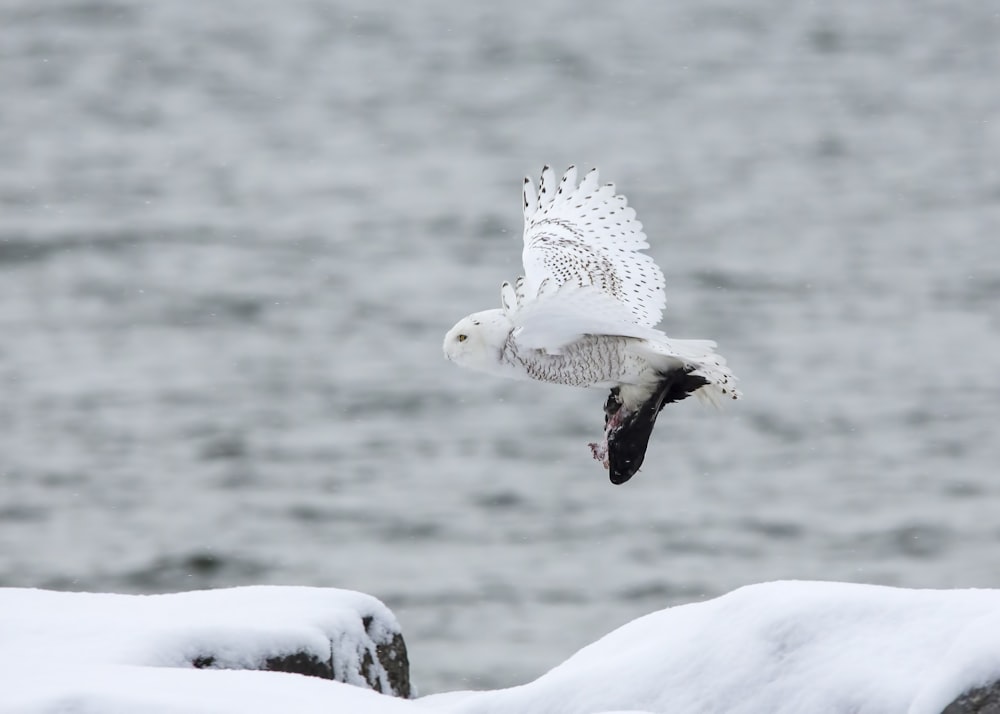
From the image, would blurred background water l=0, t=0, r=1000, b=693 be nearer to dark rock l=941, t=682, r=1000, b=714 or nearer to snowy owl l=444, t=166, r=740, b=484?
snowy owl l=444, t=166, r=740, b=484

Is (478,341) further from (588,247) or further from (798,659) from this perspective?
(798,659)

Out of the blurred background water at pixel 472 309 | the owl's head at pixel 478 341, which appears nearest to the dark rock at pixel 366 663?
the owl's head at pixel 478 341

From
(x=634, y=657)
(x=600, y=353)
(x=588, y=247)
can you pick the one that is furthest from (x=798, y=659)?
(x=588, y=247)

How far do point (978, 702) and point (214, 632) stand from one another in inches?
84.4

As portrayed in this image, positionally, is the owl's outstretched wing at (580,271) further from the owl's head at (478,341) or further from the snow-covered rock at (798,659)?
the snow-covered rock at (798,659)

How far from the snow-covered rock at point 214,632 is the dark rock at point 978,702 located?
192 cm

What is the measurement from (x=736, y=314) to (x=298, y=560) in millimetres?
8384

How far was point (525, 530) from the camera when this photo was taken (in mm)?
15656

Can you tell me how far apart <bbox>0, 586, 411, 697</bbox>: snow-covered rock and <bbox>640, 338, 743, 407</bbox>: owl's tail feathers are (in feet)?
4.19

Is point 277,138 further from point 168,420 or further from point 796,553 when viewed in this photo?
point 796,553

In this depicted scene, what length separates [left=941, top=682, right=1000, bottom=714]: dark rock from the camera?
3951mm

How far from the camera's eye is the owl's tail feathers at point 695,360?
16.5 ft

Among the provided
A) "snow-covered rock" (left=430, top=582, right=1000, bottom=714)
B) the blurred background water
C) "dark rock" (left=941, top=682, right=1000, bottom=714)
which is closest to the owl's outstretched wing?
"snow-covered rock" (left=430, top=582, right=1000, bottom=714)

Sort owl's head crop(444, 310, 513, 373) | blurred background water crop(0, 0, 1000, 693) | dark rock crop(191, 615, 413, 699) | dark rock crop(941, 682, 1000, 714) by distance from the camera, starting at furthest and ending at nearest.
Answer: blurred background water crop(0, 0, 1000, 693), owl's head crop(444, 310, 513, 373), dark rock crop(191, 615, 413, 699), dark rock crop(941, 682, 1000, 714)
